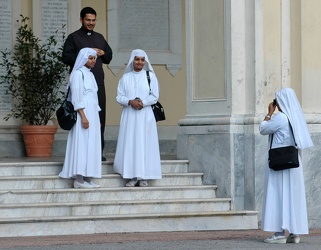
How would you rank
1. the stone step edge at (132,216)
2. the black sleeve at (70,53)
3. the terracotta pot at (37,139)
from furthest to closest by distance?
1. the terracotta pot at (37,139)
2. the black sleeve at (70,53)
3. the stone step edge at (132,216)

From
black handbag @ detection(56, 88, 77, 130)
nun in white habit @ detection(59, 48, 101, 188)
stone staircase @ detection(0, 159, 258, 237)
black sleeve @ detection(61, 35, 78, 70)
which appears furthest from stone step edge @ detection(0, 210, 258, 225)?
black sleeve @ detection(61, 35, 78, 70)

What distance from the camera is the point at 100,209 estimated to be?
14.9 m

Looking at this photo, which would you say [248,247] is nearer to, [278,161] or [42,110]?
[278,161]

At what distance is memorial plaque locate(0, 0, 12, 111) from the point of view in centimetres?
1888

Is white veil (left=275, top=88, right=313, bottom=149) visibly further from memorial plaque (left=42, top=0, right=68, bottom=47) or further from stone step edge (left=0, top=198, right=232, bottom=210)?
memorial plaque (left=42, top=0, right=68, bottom=47)

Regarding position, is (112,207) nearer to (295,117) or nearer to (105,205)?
(105,205)

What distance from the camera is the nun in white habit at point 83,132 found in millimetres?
15250

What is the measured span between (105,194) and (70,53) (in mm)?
2042

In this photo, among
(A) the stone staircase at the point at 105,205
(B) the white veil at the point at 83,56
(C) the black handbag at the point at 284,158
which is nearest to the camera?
(C) the black handbag at the point at 284,158

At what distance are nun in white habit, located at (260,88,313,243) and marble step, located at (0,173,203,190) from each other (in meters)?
2.29

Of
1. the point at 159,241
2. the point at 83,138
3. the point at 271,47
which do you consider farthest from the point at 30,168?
the point at 271,47

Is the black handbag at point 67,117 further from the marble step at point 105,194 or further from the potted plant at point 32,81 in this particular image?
the potted plant at point 32,81

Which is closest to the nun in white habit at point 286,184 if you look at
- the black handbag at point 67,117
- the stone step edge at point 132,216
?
the stone step edge at point 132,216

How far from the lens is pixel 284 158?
44.6ft
